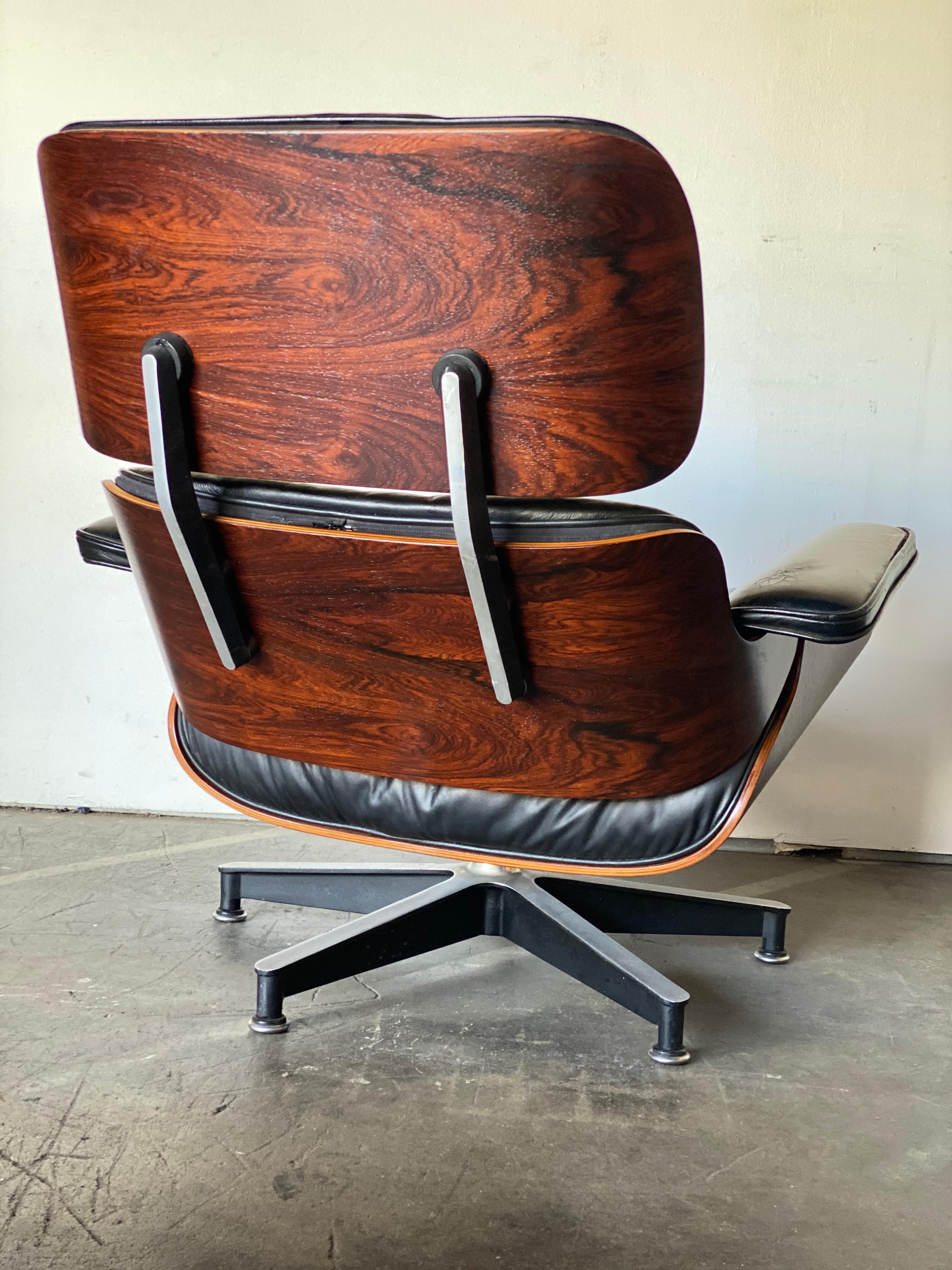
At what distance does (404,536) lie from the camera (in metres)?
1.14

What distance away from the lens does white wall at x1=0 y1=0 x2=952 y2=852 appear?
2.24m

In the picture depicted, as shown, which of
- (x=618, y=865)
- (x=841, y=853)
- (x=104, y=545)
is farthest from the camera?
(x=841, y=853)

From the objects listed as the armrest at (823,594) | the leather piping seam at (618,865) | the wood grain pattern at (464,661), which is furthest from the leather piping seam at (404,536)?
the leather piping seam at (618,865)

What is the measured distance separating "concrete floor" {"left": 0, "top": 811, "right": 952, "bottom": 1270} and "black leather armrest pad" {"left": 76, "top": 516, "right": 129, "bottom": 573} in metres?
0.62

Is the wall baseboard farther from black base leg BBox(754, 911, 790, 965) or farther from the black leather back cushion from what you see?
the black leather back cushion

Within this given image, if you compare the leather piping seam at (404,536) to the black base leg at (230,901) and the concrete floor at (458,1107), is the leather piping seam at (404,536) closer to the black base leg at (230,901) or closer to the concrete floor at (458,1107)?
the concrete floor at (458,1107)

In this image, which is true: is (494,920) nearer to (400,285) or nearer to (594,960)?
(594,960)

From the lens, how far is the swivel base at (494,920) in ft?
4.94

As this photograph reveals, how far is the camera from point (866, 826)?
244 cm

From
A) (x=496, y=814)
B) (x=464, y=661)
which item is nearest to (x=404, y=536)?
(x=464, y=661)

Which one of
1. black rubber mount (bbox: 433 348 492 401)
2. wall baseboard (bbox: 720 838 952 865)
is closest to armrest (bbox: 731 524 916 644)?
black rubber mount (bbox: 433 348 492 401)

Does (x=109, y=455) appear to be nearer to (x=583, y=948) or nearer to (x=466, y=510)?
(x=466, y=510)

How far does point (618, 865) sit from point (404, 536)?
489 millimetres

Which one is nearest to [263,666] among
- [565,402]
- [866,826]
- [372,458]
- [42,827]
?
[372,458]
